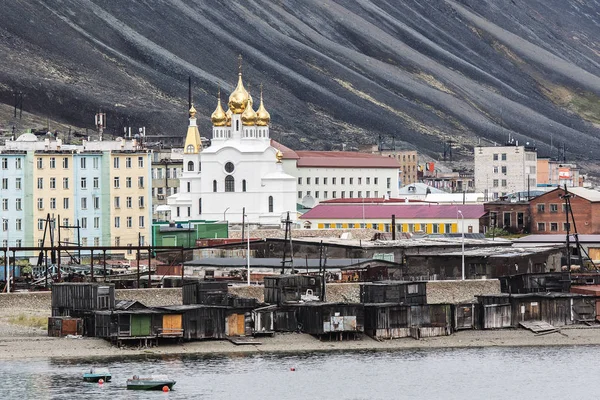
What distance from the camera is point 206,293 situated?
7925 cm

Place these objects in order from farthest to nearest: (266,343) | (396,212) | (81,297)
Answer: (396,212)
(81,297)
(266,343)

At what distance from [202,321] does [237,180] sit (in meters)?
71.2

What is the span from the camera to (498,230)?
132000 mm

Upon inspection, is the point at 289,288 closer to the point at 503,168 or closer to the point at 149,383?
the point at 149,383

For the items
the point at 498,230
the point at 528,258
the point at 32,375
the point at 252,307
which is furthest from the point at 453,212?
the point at 32,375

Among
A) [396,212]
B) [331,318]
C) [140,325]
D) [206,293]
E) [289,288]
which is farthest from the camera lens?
[396,212]

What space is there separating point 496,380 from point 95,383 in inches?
635

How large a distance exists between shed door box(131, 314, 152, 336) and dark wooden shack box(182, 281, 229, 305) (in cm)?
482

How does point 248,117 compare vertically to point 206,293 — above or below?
above

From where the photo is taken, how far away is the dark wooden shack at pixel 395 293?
79.9m

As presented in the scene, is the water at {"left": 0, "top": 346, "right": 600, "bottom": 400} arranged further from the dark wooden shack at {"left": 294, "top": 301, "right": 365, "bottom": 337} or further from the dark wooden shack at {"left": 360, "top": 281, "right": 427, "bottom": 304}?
the dark wooden shack at {"left": 360, "top": 281, "right": 427, "bottom": 304}

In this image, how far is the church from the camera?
14550cm

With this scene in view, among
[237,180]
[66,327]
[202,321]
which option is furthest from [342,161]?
[66,327]

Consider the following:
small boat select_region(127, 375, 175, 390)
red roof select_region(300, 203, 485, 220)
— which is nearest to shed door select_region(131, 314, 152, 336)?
small boat select_region(127, 375, 175, 390)
